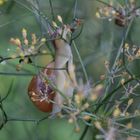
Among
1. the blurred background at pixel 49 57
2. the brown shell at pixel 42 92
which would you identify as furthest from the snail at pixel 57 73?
the blurred background at pixel 49 57

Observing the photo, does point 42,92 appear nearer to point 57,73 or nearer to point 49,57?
point 57,73

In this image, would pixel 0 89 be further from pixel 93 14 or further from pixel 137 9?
pixel 137 9

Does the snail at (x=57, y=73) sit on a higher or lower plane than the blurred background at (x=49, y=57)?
higher

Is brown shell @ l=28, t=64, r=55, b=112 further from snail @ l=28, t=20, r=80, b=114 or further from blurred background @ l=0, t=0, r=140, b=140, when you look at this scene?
blurred background @ l=0, t=0, r=140, b=140

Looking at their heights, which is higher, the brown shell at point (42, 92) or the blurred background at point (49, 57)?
the brown shell at point (42, 92)

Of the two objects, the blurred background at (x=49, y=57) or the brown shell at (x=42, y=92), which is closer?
the brown shell at (x=42, y=92)

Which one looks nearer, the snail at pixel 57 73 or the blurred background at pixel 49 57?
the snail at pixel 57 73

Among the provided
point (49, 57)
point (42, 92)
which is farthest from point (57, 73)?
point (49, 57)

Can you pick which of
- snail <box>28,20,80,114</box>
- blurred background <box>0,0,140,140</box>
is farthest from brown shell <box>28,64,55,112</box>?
blurred background <box>0,0,140,140</box>

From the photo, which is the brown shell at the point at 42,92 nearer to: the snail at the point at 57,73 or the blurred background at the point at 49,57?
the snail at the point at 57,73

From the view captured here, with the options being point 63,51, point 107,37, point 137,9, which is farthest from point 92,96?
point 107,37

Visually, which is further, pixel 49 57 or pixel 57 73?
pixel 49 57
